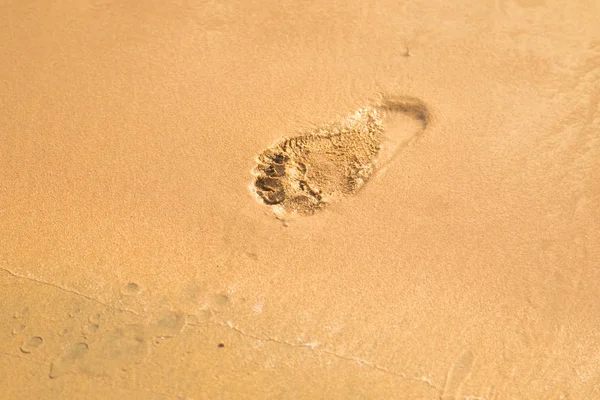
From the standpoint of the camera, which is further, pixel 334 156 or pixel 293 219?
pixel 334 156

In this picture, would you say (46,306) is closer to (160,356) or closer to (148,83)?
(160,356)

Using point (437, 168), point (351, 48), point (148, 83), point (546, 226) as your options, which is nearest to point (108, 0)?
point (148, 83)

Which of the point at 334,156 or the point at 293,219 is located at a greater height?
the point at 334,156

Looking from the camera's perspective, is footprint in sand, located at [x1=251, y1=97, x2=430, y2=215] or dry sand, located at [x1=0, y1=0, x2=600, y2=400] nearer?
dry sand, located at [x1=0, y1=0, x2=600, y2=400]
